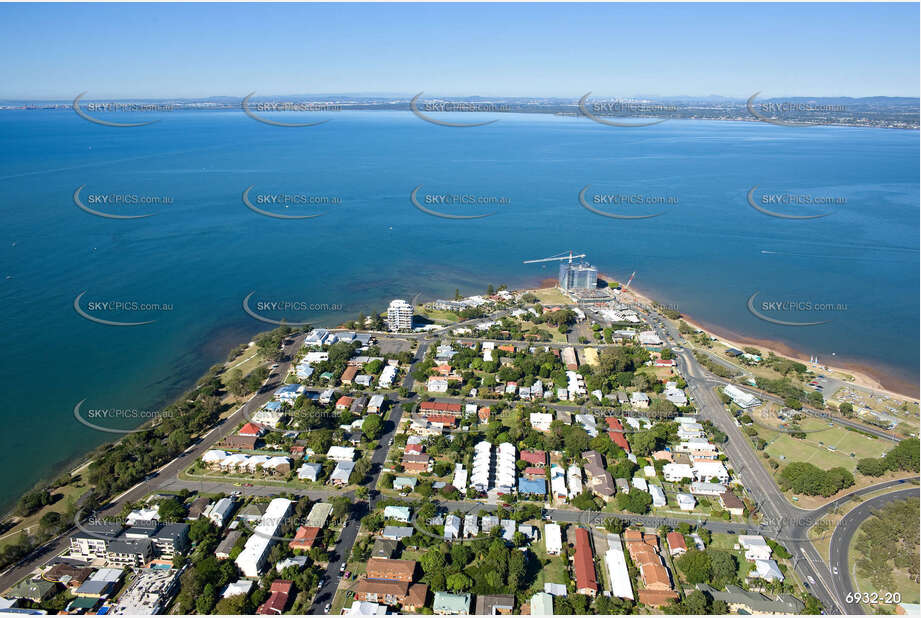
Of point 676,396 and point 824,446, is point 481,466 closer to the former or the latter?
point 676,396

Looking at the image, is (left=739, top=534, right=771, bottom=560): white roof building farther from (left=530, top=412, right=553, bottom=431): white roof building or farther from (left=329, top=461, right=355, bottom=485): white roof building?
(left=329, top=461, right=355, bottom=485): white roof building

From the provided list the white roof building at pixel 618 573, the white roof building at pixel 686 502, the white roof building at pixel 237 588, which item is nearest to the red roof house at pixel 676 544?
the white roof building at pixel 618 573

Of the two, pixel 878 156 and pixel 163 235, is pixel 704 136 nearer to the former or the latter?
pixel 878 156

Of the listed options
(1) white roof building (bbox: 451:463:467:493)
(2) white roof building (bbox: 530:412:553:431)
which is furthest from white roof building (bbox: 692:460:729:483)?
(1) white roof building (bbox: 451:463:467:493)

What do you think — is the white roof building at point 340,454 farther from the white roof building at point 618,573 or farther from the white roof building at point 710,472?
the white roof building at point 710,472

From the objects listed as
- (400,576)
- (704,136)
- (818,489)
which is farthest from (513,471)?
(704,136)

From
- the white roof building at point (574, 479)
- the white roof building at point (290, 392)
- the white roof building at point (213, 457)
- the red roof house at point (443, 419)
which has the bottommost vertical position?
the white roof building at point (213, 457)

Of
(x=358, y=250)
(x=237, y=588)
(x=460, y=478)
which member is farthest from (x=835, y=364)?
(x=358, y=250)

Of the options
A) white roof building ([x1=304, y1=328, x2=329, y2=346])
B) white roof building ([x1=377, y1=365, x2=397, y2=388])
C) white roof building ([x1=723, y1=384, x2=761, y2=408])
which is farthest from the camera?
white roof building ([x1=304, y1=328, x2=329, y2=346])
